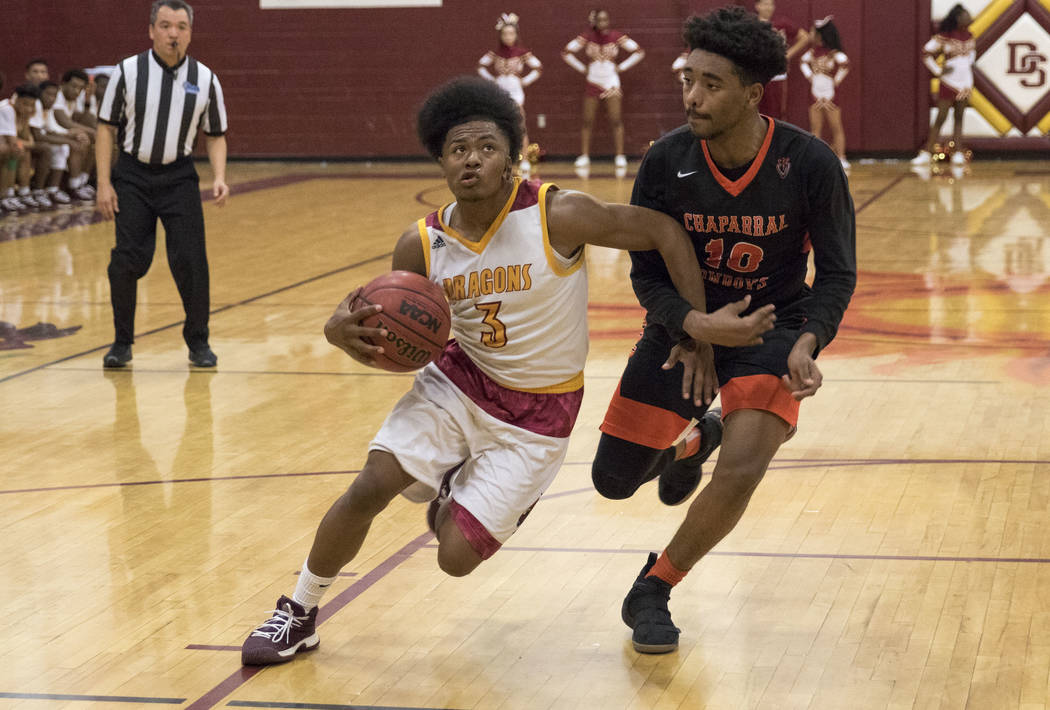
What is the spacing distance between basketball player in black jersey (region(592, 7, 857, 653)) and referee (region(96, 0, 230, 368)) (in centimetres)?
369

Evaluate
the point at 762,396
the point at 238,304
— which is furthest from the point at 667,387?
the point at 238,304

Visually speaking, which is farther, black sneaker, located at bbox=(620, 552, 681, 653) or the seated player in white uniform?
the seated player in white uniform

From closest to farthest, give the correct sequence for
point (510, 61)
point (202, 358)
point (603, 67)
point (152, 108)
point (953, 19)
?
point (152, 108)
point (202, 358)
point (953, 19)
point (510, 61)
point (603, 67)

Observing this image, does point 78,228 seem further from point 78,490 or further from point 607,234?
point 607,234

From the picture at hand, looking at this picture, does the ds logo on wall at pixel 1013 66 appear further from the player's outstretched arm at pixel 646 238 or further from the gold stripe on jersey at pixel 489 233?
the gold stripe on jersey at pixel 489 233

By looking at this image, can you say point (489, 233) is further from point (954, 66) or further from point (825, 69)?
point (954, 66)

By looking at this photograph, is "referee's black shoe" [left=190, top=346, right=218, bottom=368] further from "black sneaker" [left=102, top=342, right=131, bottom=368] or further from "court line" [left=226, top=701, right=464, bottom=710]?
"court line" [left=226, top=701, right=464, bottom=710]

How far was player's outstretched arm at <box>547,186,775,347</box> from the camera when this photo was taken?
337cm

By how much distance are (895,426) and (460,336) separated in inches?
103

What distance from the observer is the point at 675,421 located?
12.4 ft

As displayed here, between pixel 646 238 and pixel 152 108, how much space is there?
155 inches

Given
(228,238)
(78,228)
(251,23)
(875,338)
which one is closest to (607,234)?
(875,338)

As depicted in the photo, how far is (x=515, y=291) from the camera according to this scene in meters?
3.44

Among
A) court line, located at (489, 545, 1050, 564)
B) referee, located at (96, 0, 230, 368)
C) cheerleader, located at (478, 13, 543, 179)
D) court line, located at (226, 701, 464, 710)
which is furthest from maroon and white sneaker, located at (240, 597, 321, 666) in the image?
cheerleader, located at (478, 13, 543, 179)
